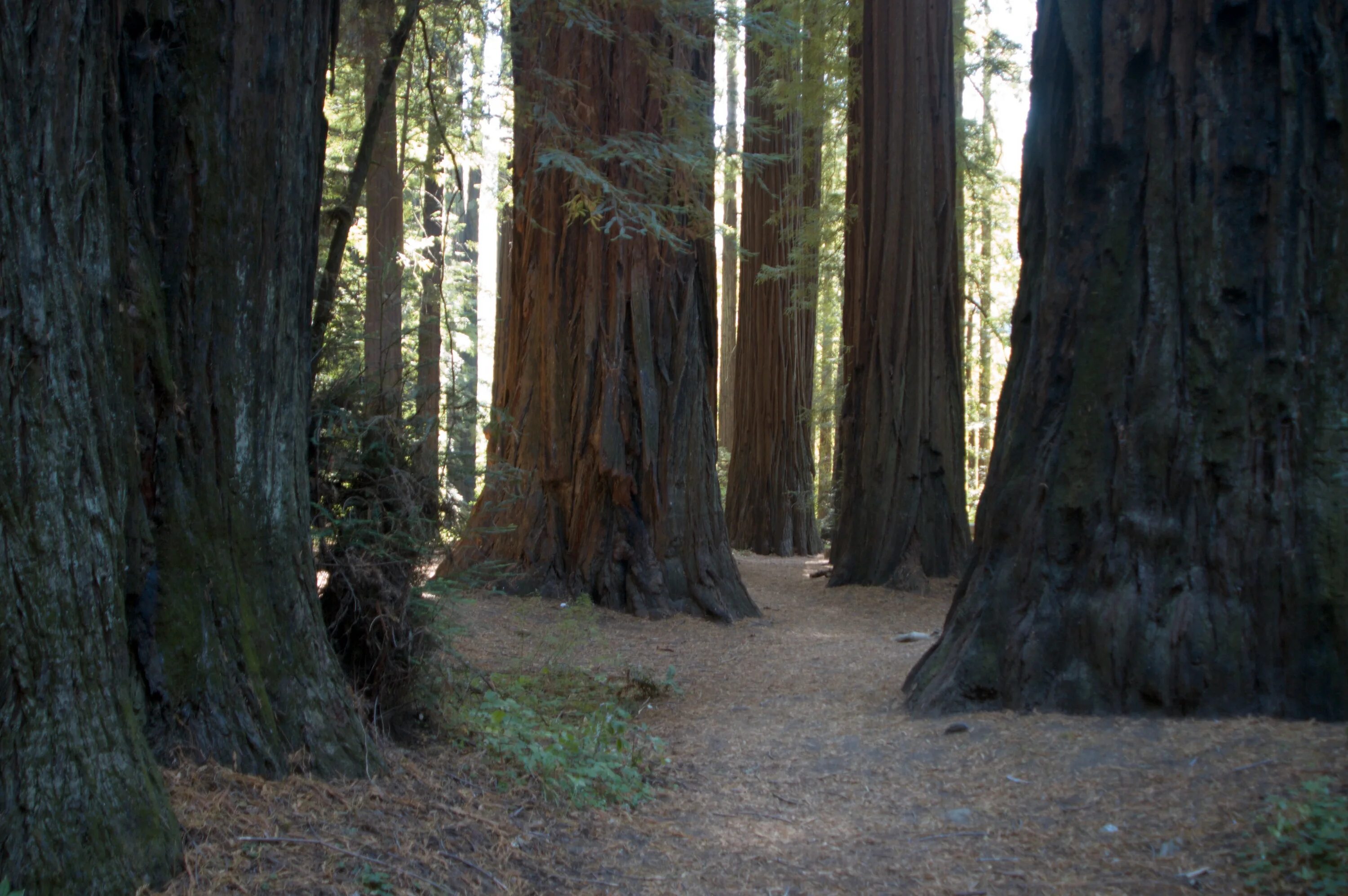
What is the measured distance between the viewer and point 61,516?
251 cm

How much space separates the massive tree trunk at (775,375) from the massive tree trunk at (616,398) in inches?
249

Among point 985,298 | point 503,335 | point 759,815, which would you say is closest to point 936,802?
point 759,815

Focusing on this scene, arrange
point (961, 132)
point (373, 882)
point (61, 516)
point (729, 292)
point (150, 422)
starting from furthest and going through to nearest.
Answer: point (729, 292)
point (961, 132)
point (150, 422)
point (373, 882)
point (61, 516)

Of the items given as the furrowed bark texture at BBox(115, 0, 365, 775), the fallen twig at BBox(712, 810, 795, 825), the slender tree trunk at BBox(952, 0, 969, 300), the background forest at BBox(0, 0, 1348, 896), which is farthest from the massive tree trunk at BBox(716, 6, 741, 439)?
the furrowed bark texture at BBox(115, 0, 365, 775)

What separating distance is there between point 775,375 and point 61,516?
45.1ft

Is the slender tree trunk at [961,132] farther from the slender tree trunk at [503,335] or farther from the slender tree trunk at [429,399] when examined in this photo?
the slender tree trunk at [429,399]

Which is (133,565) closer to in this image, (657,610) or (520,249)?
(657,610)

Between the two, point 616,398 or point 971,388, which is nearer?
point 616,398

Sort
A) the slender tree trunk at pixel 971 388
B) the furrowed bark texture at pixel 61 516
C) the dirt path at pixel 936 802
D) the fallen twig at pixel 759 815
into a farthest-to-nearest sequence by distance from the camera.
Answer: the slender tree trunk at pixel 971 388 → the fallen twig at pixel 759 815 → the dirt path at pixel 936 802 → the furrowed bark texture at pixel 61 516

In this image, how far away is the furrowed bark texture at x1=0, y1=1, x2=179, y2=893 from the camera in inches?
93.8

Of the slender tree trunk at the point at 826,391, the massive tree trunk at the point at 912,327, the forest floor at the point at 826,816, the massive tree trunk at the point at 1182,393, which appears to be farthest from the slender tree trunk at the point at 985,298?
the forest floor at the point at 826,816

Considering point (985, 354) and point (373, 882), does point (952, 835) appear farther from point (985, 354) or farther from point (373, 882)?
point (985, 354)

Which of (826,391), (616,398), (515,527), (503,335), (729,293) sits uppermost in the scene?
(729,293)

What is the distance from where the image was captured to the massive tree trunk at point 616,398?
874 cm
